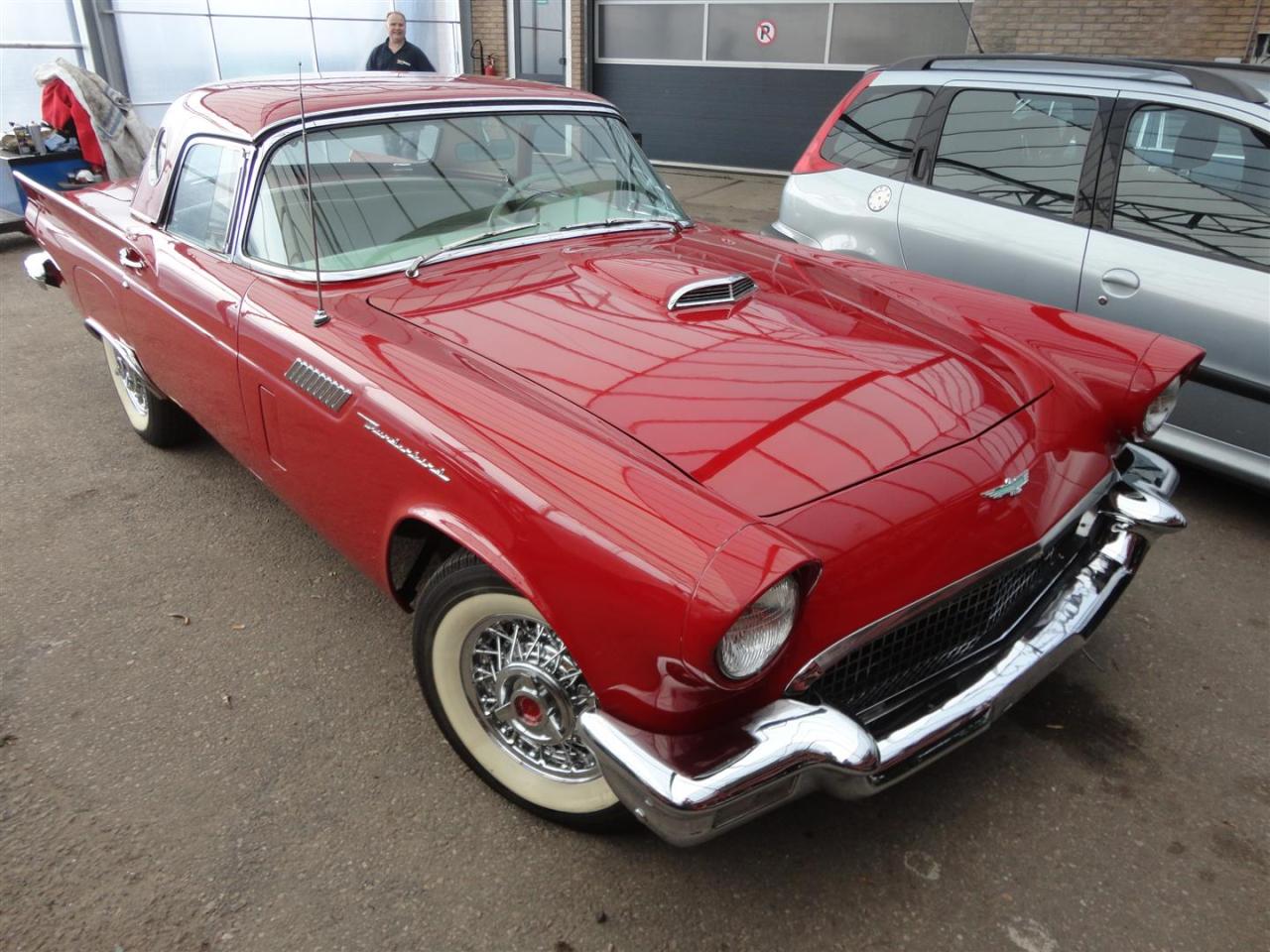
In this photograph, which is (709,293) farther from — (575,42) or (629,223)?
(575,42)

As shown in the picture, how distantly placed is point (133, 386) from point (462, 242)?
7.08ft

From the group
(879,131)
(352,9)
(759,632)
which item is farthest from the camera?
(352,9)

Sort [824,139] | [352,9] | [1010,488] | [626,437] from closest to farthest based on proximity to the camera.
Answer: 1. [626,437]
2. [1010,488]
3. [824,139]
4. [352,9]

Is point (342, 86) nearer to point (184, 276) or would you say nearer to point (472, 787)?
point (184, 276)

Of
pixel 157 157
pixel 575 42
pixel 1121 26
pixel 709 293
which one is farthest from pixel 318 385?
pixel 575 42

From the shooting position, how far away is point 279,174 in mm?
2885

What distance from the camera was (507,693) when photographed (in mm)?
2209

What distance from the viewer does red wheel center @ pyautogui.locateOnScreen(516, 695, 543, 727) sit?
2.16 m

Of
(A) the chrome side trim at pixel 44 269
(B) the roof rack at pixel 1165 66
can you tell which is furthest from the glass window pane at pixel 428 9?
(B) the roof rack at pixel 1165 66

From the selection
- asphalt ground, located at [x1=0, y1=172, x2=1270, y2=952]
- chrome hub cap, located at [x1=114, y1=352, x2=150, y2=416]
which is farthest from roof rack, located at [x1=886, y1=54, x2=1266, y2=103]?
chrome hub cap, located at [x1=114, y1=352, x2=150, y2=416]

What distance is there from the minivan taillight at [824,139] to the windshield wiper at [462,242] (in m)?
2.35

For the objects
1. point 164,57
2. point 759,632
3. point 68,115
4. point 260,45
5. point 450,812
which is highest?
point 260,45

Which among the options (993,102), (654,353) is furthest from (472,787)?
(993,102)

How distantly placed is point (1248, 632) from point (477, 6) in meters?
11.8
